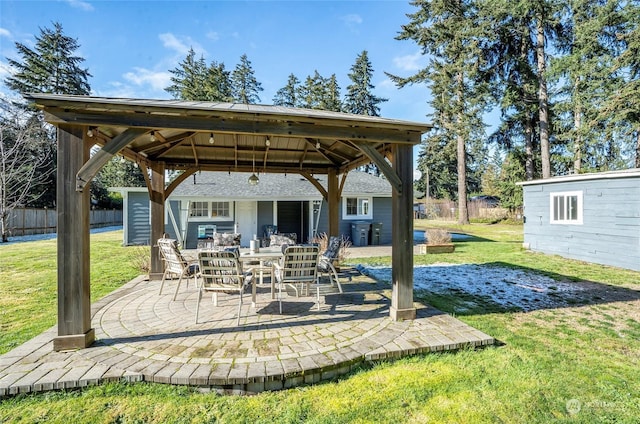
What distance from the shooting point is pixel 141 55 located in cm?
1509

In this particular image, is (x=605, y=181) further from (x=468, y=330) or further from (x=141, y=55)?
(x=141, y=55)

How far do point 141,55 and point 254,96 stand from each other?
50.4 feet

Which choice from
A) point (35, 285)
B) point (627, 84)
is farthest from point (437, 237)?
point (627, 84)

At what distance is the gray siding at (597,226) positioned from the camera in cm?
761

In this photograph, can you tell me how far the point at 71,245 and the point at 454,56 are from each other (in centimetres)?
2120

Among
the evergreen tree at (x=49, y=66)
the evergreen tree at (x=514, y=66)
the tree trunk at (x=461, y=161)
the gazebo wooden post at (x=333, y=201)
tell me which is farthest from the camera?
the evergreen tree at (x=49, y=66)

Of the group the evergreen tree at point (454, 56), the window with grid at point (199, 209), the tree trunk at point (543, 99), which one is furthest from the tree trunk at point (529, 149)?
the window with grid at point (199, 209)

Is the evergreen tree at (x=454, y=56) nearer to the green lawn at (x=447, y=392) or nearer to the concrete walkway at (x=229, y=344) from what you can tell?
the green lawn at (x=447, y=392)

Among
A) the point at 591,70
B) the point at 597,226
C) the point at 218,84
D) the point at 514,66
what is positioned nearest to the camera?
the point at 597,226

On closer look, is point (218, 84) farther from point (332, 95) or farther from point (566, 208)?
point (566, 208)

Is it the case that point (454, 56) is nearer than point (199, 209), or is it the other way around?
point (199, 209)

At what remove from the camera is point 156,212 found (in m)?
5.95
